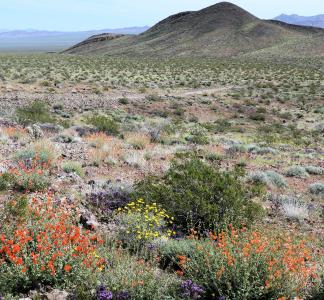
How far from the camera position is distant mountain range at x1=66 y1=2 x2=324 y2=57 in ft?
307

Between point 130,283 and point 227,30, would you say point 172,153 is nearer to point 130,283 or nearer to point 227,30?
point 130,283

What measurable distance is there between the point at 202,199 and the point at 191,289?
2697 millimetres

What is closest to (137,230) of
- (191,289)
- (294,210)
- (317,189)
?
(191,289)

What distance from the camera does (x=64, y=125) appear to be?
62.8ft

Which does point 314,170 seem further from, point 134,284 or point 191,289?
point 134,284

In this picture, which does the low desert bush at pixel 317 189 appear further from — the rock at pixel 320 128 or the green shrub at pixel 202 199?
the rock at pixel 320 128

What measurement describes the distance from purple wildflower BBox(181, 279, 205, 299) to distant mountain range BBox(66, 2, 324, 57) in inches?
3323

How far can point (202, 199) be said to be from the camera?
7707 millimetres

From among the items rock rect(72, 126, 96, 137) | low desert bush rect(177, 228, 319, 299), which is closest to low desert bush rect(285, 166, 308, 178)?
low desert bush rect(177, 228, 319, 299)

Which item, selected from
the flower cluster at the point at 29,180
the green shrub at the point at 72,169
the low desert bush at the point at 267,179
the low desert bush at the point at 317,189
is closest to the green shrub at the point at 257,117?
the low desert bush at the point at 267,179

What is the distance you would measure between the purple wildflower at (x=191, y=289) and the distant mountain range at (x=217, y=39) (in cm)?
8440

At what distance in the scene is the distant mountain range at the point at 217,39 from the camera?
307 ft

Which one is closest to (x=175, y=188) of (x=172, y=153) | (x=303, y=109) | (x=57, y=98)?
(x=172, y=153)

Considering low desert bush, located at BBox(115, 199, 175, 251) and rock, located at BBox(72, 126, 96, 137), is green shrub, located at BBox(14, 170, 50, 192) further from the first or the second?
rock, located at BBox(72, 126, 96, 137)
